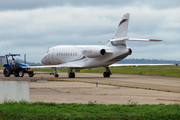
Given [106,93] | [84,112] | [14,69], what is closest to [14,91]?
[84,112]

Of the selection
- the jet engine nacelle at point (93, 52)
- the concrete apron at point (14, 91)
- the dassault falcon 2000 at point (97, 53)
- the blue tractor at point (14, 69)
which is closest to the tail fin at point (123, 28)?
the dassault falcon 2000 at point (97, 53)

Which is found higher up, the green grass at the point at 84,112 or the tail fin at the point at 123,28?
the tail fin at the point at 123,28

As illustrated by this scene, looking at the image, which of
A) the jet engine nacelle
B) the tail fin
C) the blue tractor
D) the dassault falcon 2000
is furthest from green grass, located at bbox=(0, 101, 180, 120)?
the blue tractor

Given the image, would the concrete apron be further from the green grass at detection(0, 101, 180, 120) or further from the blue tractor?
the blue tractor

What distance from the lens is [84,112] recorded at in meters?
11.4

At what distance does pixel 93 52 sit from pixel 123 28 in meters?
4.65

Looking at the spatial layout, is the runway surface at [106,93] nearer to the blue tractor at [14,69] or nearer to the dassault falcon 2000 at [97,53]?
the dassault falcon 2000 at [97,53]

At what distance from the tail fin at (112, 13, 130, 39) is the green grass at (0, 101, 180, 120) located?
26052 millimetres

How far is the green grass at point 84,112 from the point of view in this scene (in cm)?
1070

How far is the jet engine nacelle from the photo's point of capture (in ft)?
125

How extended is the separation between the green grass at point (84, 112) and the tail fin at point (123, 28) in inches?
1026

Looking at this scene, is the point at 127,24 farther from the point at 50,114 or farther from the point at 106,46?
the point at 50,114

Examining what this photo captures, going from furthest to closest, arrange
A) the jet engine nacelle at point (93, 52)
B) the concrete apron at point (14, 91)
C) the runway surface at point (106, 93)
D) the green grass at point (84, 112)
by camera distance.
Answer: the jet engine nacelle at point (93, 52), the runway surface at point (106, 93), the concrete apron at point (14, 91), the green grass at point (84, 112)

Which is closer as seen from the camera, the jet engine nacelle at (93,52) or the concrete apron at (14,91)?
the concrete apron at (14,91)
